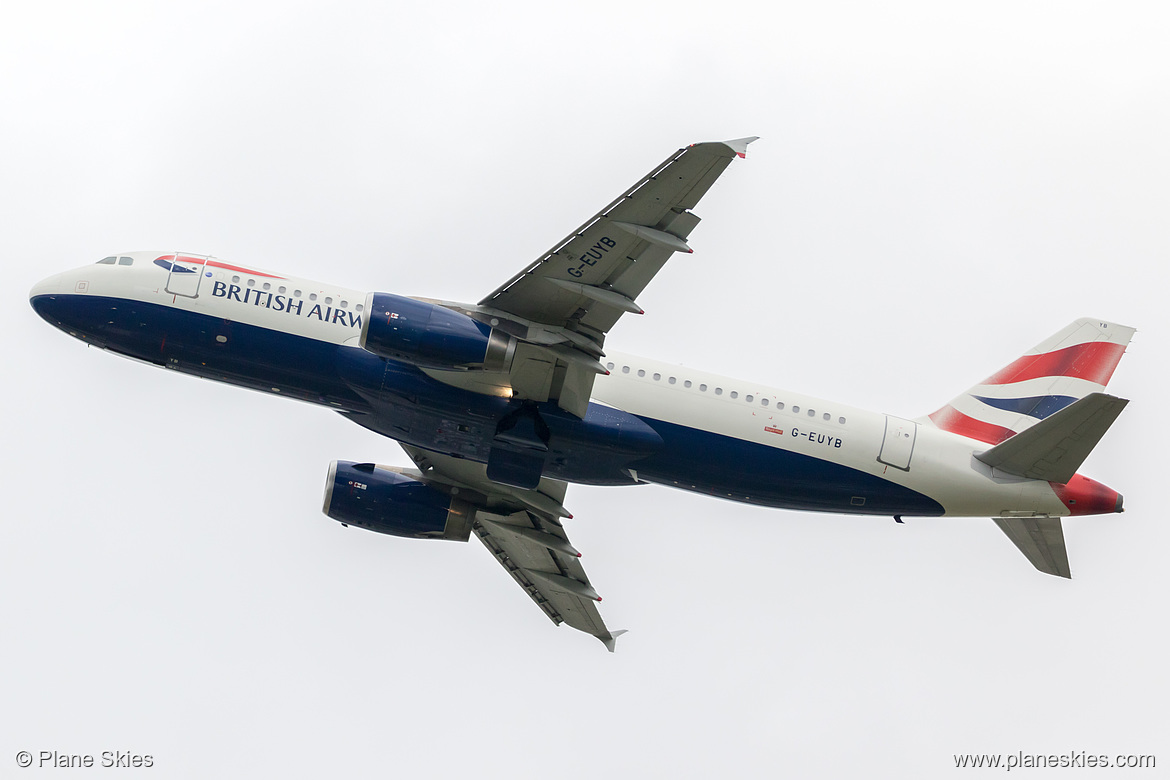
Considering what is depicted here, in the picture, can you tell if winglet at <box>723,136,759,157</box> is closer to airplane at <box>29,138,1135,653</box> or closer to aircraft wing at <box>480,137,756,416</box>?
aircraft wing at <box>480,137,756,416</box>

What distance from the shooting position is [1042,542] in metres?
32.6

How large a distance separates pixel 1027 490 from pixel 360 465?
20.8 metres

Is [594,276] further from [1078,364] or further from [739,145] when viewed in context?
[1078,364]

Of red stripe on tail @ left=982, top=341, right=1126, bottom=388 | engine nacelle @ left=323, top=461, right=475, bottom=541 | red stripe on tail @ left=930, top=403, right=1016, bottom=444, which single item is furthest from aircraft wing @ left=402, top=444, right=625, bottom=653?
red stripe on tail @ left=982, top=341, right=1126, bottom=388

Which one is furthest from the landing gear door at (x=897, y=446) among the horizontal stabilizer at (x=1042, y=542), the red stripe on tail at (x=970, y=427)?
the horizontal stabilizer at (x=1042, y=542)

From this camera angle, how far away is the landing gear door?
3159 cm

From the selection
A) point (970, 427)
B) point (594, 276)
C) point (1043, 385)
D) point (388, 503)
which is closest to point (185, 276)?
point (388, 503)

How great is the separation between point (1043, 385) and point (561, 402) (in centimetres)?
1549

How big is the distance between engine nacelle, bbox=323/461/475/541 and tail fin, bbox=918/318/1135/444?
632 inches

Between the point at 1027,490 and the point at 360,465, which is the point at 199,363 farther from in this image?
the point at 1027,490

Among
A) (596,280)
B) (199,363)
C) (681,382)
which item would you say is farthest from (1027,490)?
(199,363)

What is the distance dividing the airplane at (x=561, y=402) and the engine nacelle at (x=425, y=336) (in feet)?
0.20

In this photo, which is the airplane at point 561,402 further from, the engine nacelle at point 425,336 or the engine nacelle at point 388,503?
the engine nacelle at point 388,503

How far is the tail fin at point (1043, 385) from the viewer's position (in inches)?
1336
